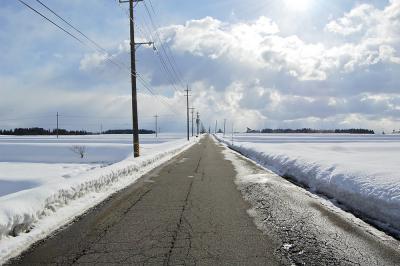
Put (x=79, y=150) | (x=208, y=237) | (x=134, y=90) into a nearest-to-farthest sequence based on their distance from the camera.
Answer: (x=208, y=237), (x=134, y=90), (x=79, y=150)

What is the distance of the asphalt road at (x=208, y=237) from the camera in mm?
5539

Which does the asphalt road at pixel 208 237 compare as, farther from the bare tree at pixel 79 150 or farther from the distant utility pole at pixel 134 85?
the bare tree at pixel 79 150

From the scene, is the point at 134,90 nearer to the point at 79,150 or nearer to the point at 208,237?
the point at 208,237

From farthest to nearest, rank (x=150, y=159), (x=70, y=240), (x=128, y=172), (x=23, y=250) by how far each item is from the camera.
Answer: (x=150, y=159), (x=128, y=172), (x=70, y=240), (x=23, y=250)

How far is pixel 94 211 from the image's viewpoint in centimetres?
915

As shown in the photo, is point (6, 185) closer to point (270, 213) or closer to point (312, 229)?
point (270, 213)

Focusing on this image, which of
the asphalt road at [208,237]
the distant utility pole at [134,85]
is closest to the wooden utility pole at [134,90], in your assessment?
the distant utility pole at [134,85]

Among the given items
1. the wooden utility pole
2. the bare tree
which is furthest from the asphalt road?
the bare tree

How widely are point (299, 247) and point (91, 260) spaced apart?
3.04 metres

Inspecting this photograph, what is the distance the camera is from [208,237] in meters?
6.70

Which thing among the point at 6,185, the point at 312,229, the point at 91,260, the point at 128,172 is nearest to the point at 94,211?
the point at 91,260

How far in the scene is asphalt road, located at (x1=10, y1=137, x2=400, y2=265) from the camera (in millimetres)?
5539

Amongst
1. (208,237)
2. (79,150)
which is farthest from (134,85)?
(79,150)

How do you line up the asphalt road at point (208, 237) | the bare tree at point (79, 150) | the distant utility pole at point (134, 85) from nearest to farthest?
1. the asphalt road at point (208, 237)
2. the distant utility pole at point (134, 85)
3. the bare tree at point (79, 150)
